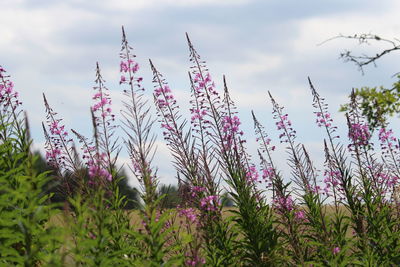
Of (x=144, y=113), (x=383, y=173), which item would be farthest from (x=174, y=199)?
(x=383, y=173)

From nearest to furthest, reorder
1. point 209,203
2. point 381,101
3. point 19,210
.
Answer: point 19,210
point 209,203
point 381,101

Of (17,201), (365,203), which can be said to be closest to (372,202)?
(365,203)

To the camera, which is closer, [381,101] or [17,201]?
[17,201]

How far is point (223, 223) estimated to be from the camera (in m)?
7.26

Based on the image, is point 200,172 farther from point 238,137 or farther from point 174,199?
point 174,199

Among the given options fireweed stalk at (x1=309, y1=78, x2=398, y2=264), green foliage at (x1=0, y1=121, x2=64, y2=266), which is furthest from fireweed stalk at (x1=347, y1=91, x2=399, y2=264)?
green foliage at (x1=0, y1=121, x2=64, y2=266)

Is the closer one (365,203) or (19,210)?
(19,210)

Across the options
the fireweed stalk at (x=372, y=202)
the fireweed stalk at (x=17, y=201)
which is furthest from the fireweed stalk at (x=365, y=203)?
the fireweed stalk at (x=17, y=201)

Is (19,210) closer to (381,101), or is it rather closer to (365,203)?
(365,203)

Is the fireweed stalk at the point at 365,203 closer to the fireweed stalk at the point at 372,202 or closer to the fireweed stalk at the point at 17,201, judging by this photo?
the fireweed stalk at the point at 372,202

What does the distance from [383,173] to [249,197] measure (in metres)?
5.31

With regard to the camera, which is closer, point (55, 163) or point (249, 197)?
point (249, 197)

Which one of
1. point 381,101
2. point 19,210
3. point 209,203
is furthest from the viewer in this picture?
point 381,101

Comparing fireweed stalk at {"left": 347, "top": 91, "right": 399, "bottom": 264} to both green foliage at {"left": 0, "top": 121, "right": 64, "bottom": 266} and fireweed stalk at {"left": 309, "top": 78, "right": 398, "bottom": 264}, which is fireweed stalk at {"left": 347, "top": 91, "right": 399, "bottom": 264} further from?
green foliage at {"left": 0, "top": 121, "right": 64, "bottom": 266}
